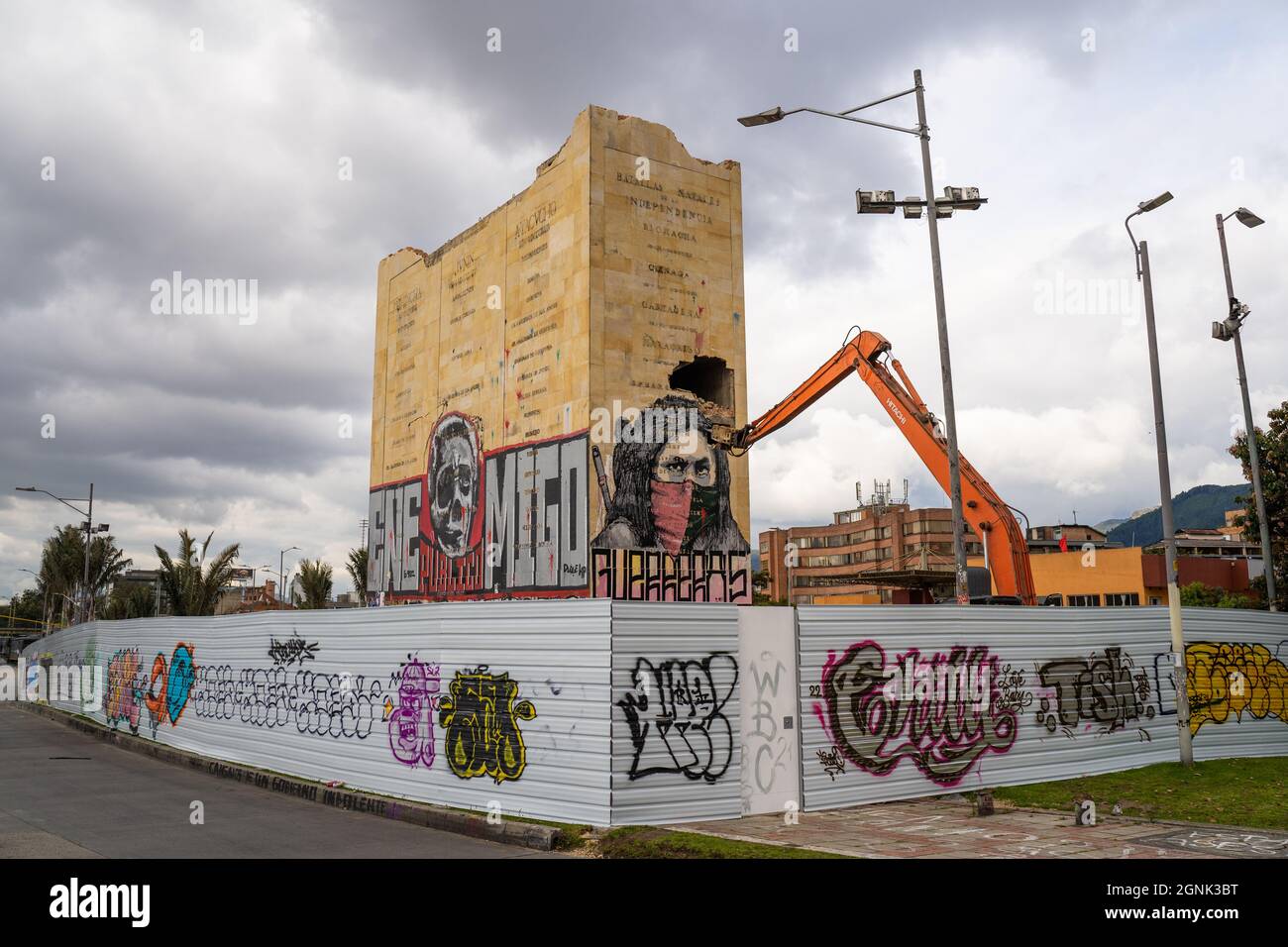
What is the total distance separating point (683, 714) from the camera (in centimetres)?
1165

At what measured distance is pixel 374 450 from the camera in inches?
1195

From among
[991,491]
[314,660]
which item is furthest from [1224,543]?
[314,660]

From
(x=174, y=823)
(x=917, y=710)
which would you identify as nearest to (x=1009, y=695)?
(x=917, y=710)

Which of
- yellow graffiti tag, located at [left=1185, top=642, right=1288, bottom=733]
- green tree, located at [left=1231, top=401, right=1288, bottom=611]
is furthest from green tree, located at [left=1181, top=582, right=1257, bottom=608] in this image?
yellow graffiti tag, located at [left=1185, top=642, right=1288, bottom=733]

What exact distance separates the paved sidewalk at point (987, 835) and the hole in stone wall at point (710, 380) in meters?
11.7

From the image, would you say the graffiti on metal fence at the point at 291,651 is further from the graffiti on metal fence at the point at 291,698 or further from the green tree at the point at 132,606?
the green tree at the point at 132,606

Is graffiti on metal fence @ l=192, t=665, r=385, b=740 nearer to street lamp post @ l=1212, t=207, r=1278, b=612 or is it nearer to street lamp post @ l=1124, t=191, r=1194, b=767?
street lamp post @ l=1124, t=191, r=1194, b=767

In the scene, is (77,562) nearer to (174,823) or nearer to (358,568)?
(358,568)

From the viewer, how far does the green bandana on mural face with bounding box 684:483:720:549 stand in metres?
21.3

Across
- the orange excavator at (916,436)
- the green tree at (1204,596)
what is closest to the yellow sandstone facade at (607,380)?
the orange excavator at (916,436)

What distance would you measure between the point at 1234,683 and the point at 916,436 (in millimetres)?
7292

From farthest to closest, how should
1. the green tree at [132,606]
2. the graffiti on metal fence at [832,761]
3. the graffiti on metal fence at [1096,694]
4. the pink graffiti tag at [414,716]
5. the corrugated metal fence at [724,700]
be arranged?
the green tree at [132,606]
the graffiti on metal fence at [1096,694]
the pink graffiti tag at [414,716]
the graffiti on metal fence at [832,761]
the corrugated metal fence at [724,700]

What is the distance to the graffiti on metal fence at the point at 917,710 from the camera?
1284 cm
